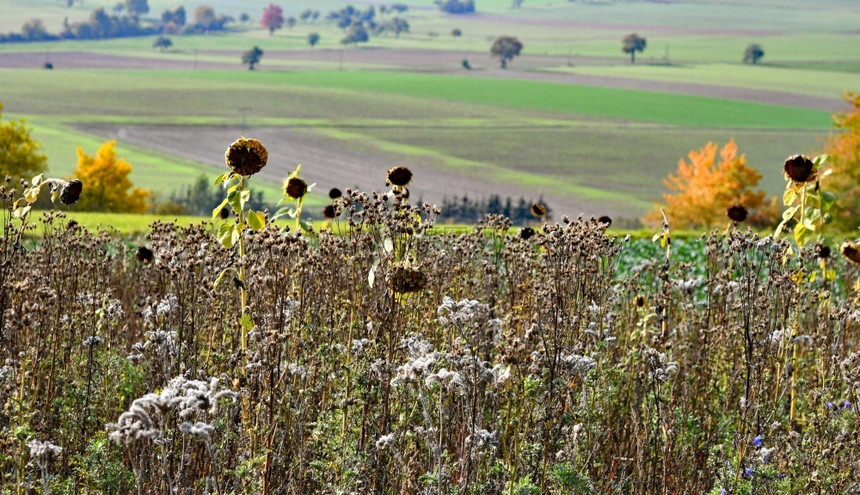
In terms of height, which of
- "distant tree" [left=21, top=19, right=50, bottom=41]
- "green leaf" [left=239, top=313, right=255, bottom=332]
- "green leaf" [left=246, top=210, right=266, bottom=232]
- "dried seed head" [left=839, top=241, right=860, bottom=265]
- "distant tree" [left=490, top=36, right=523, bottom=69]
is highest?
"distant tree" [left=490, top=36, right=523, bottom=69]

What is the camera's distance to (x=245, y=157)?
4.92 metres

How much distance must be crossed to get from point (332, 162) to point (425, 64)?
6464cm

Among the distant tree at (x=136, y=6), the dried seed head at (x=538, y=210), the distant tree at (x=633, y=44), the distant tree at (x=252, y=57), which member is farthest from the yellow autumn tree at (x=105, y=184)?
the distant tree at (x=136, y=6)

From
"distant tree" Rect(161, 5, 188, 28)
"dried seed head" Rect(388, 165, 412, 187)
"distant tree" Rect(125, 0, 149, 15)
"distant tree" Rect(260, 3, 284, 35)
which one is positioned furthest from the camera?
"distant tree" Rect(125, 0, 149, 15)

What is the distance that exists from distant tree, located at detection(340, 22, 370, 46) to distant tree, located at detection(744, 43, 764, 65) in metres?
60.1

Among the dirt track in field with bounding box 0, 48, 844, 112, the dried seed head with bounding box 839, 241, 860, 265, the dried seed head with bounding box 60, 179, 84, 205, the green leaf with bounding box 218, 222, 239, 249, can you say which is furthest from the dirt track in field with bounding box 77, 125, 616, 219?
the dried seed head with bounding box 60, 179, 84, 205

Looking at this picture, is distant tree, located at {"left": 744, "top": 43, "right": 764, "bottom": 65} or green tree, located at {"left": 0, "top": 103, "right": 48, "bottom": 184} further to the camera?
distant tree, located at {"left": 744, "top": 43, "right": 764, "bottom": 65}

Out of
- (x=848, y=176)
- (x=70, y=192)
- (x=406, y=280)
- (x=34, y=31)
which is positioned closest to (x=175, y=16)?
(x=34, y=31)

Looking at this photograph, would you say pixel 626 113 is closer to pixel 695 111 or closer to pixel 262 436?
pixel 695 111

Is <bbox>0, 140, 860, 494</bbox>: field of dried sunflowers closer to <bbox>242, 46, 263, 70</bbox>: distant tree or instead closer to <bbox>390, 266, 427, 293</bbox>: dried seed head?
<bbox>390, 266, 427, 293</bbox>: dried seed head

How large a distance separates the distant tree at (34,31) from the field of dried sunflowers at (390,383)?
15267 centimetres

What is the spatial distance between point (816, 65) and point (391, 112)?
58.8 m

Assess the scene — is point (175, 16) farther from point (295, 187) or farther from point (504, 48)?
point (295, 187)

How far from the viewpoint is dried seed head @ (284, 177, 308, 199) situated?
219 inches
